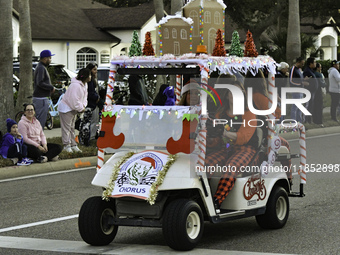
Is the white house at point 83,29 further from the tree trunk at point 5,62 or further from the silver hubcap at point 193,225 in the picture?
the silver hubcap at point 193,225

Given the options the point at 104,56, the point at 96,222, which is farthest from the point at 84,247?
the point at 104,56

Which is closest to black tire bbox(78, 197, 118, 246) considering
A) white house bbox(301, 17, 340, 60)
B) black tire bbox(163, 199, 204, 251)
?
black tire bbox(163, 199, 204, 251)

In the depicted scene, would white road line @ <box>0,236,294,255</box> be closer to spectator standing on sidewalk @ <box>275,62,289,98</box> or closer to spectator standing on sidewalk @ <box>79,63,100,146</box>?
spectator standing on sidewalk @ <box>79,63,100,146</box>

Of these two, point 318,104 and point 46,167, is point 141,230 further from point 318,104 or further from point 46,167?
point 318,104

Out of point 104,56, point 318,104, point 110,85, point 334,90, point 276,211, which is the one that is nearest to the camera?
point 110,85

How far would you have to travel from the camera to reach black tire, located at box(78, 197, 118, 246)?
8273 millimetres

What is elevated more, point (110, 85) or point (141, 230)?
point (110, 85)

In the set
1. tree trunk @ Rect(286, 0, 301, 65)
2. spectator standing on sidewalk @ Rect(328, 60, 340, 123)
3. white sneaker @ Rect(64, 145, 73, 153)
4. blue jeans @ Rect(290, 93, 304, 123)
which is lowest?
white sneaker @ Rect(64, 145, 73, 153)

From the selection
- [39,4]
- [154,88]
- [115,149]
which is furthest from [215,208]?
[39,4]

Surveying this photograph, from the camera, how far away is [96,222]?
8281mm

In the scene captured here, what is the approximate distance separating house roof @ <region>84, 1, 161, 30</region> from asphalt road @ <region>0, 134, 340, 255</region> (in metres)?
41.0

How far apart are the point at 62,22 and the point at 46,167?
124ft

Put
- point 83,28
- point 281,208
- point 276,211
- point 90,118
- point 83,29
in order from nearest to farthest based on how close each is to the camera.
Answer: point 276,211, point 281,208, point 90,118, point 83,29, point 83,28

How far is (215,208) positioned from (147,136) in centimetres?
115
